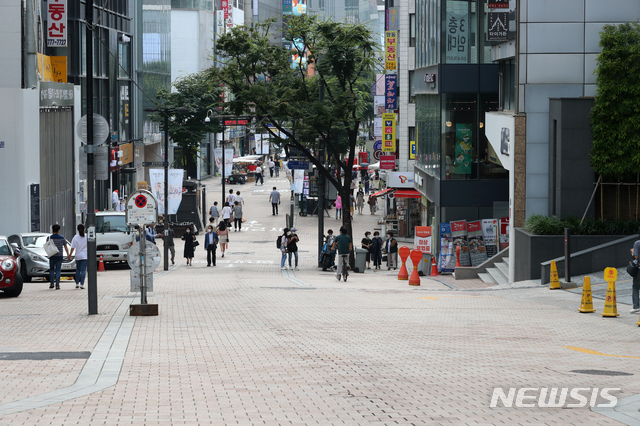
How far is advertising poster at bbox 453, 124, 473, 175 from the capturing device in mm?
30812

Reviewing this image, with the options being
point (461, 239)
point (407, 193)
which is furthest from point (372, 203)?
point (461, 239)

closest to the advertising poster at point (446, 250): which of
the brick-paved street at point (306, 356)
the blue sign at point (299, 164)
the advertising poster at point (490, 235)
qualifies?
the advertising poster at point (490, 235)

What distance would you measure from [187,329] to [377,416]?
6249 millimetres

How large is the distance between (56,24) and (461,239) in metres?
18.5

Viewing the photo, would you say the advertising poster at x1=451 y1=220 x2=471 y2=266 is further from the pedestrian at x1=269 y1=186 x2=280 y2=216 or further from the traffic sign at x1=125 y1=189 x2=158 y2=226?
the pedestrian at x1=269 y1=186 x2=280 y2=216

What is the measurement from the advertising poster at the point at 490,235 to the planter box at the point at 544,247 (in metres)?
5.54

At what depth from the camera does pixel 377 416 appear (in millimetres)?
7672

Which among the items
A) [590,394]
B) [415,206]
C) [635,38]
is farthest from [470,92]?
[590,394]

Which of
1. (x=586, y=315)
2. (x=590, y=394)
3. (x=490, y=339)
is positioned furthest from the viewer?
(x=586, y=315)

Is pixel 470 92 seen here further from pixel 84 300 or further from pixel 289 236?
pixel 84 300

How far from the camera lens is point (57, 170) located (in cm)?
3406

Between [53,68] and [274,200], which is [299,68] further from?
[274,200]

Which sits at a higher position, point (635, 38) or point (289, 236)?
point (635, 38)

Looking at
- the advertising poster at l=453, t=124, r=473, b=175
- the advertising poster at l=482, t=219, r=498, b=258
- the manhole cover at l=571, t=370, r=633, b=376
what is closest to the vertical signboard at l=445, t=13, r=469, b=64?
the advertising poster at l=453, t=124, r=473, b=175
